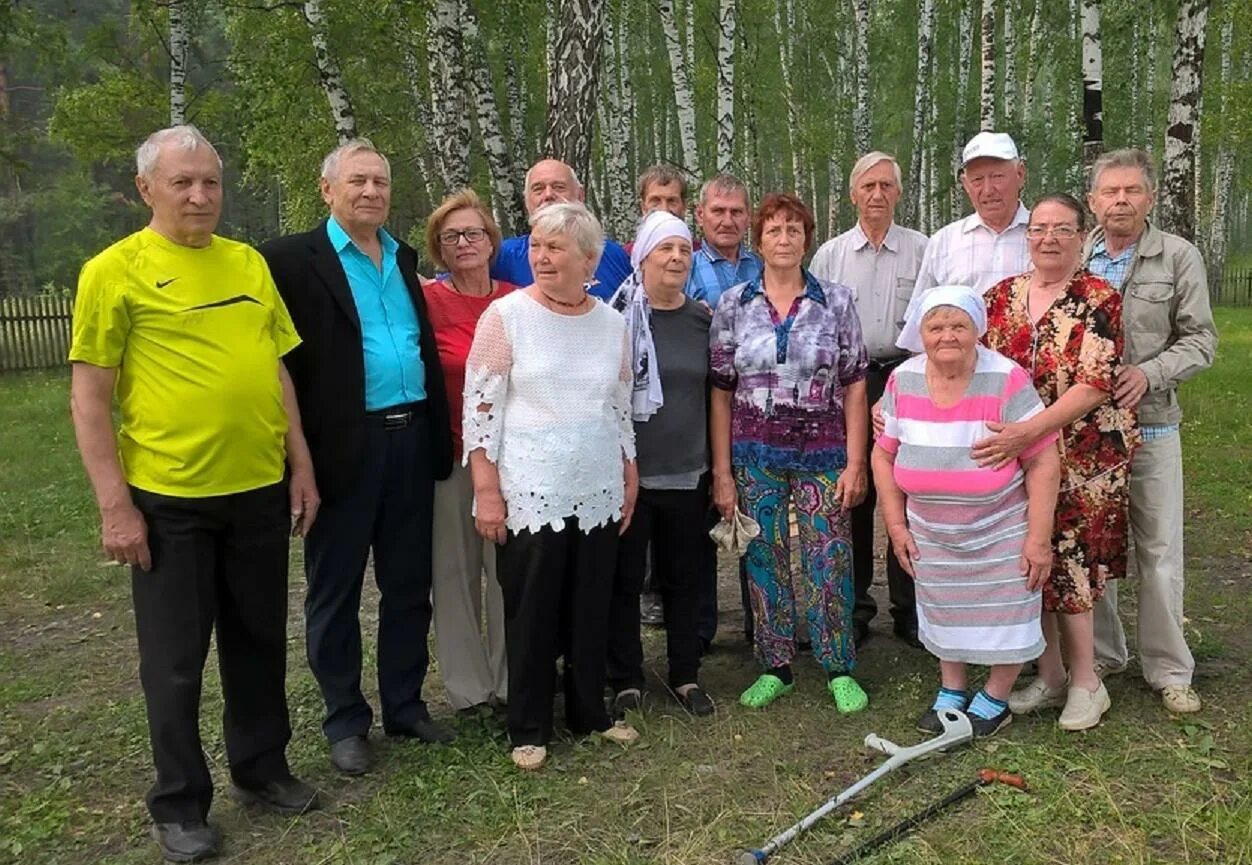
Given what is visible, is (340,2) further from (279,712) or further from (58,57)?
(279,712)

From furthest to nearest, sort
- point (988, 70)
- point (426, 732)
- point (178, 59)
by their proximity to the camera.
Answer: point (988, 70)
point (178, 59)
point (426, 732)

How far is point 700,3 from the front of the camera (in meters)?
19.8

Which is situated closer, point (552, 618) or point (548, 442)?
point (548, 442)

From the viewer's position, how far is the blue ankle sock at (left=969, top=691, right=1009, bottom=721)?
376cm

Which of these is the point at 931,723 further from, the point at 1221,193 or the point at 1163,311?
the point at 1221,193

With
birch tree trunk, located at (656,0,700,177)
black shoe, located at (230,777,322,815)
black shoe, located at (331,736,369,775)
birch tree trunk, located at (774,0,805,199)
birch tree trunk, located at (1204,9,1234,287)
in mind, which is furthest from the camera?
birch tree trunk, located at (774,0,805,199)

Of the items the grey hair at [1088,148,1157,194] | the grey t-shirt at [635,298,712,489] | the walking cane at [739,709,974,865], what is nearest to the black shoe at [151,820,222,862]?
the walking cane at [739,709,974,865]

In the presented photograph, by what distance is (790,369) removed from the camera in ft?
12.7

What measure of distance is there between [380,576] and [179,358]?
119cm

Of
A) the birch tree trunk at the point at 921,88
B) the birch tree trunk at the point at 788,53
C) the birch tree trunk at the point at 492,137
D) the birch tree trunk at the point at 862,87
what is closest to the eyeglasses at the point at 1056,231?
the birch tree trunk at the point at 492,137

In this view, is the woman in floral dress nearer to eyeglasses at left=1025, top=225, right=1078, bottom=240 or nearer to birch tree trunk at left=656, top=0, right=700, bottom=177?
eyeglasses at left=1025, top=225, right=1078, bottom=240

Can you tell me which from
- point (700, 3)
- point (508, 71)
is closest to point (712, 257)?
point (508, 71)

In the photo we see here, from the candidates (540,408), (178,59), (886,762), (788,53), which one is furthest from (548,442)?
(788,53)

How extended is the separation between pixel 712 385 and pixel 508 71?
45.4 feet
